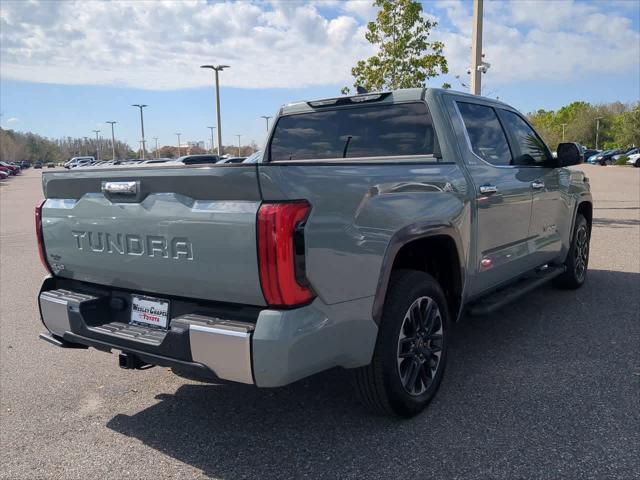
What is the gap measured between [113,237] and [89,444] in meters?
1.18

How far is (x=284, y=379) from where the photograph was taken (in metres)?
2.46

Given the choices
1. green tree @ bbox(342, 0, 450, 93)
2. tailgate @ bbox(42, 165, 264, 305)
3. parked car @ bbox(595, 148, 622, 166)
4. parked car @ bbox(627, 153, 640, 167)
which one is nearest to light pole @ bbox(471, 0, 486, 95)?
green tree @ bbox(342, 0, 450, 93)

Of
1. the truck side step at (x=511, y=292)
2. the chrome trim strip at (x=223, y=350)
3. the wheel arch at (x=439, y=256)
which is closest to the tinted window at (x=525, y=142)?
the truck side step at (x=511, y=292)

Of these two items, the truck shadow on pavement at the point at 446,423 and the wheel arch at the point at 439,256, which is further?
the wheel arch at the point at 439,256

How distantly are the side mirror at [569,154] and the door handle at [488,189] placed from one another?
1417 mm

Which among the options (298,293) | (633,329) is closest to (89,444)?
(298,293)

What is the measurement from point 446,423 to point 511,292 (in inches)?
60.9

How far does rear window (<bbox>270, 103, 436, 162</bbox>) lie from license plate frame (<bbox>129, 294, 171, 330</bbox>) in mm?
2008

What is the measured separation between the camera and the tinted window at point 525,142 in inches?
189

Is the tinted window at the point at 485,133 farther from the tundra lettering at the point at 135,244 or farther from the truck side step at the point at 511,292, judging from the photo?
the tundra lettering at the point at 135,244

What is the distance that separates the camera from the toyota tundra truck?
243 centimetres

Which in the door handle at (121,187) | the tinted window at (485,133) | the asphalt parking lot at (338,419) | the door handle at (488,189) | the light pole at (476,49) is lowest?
the asphalt parking lot at (338,419)

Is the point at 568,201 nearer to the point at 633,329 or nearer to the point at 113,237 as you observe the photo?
the point at 633,329

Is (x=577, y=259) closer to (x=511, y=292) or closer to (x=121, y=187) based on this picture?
(x=511, y=292)
